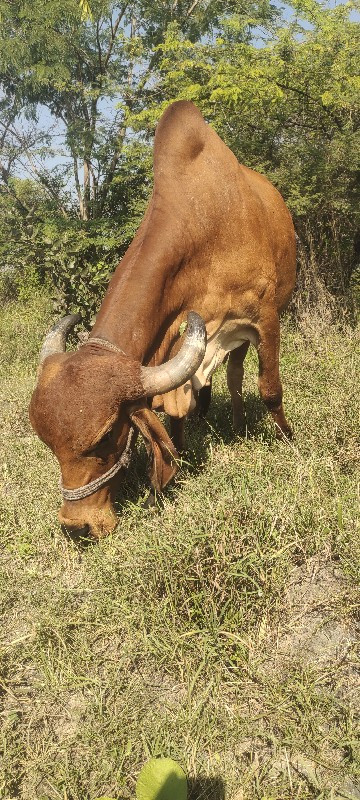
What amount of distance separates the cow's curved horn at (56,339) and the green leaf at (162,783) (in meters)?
2.23

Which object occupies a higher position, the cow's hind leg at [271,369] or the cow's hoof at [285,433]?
the cow's hind leg at [271,369]

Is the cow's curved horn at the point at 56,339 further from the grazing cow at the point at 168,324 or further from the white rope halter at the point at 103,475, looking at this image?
the white rope halter at the point at 103,475

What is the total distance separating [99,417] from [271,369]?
1.93 m

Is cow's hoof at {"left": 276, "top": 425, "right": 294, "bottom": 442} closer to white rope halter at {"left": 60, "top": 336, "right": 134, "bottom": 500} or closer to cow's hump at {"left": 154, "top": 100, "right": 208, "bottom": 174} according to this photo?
white rope halter at {"left": 60, "top": 336, "right": 134, "bottom": 500}

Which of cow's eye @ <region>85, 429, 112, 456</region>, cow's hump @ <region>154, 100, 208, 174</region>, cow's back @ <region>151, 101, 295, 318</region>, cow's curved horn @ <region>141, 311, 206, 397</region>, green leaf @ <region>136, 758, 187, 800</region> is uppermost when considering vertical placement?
cow's hump @ <region>154, 100, 208, 174</region>

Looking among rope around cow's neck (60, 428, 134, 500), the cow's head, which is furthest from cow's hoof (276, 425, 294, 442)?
rope around cow's neck (60, 428, 134, 500)

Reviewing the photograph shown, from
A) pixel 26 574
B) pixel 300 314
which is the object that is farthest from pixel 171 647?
pixel 300 314

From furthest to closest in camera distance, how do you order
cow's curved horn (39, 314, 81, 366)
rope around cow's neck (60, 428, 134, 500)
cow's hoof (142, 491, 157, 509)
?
cow's hoof (142, 491, 157, 509)
cow's curved horn (39, 314, 81, 366)
rope around cow's neck (60, 428, 134, 500)

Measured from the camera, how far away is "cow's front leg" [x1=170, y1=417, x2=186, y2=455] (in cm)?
418

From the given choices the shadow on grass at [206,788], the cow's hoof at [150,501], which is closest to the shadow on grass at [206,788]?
the shadow on grass at [206,788]

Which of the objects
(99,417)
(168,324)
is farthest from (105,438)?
(168,324)

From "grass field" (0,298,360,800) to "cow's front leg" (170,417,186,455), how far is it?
0.33m

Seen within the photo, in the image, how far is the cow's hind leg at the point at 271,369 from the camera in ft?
14.8

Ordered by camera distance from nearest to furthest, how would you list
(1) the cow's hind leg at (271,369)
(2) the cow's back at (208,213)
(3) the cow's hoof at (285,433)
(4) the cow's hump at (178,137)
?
(2) the cow's back at (208,213) < (4) the cow's hump at (178,137) < (1) the cow's hind leg at (271,369) < (3) the cow's hoof at (285,433)
